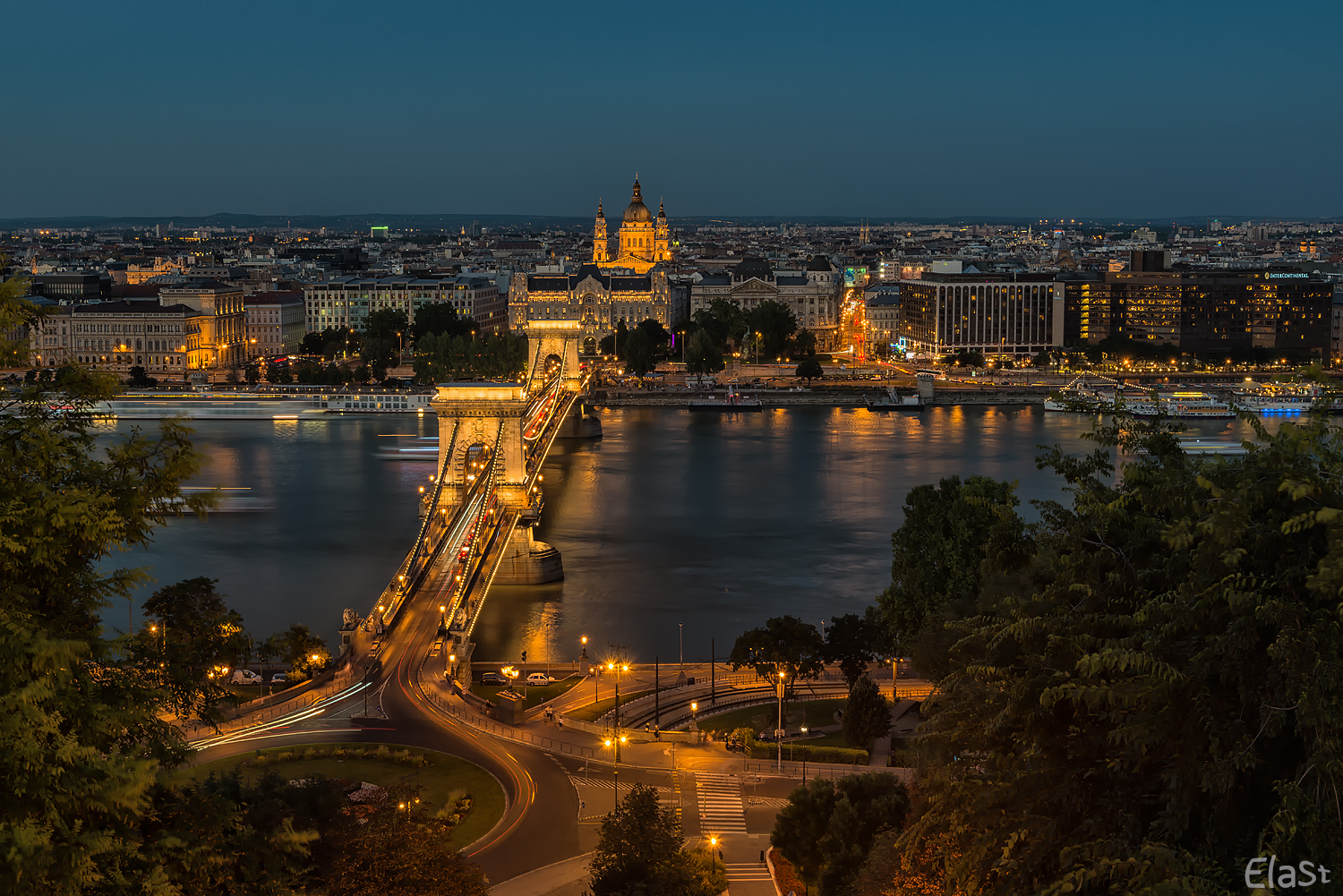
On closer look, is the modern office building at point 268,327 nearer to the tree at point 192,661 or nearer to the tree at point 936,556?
the tree at point 936,556

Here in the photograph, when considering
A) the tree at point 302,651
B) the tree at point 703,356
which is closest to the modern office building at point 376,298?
the tree at point 703,356

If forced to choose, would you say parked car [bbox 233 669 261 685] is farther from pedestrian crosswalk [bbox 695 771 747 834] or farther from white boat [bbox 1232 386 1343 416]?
white boat [bbox 1232 386 1343 416]

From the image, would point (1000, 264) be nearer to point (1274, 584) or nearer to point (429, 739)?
point (429, 739)

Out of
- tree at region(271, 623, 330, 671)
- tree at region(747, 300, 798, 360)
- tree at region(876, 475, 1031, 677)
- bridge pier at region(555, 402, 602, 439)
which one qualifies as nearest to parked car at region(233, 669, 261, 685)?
tree at region(271, 623, 330, 671)

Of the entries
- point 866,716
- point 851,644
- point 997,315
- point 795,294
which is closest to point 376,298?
point 795,294

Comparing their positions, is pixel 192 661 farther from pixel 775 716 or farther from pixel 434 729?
pixel 775 716

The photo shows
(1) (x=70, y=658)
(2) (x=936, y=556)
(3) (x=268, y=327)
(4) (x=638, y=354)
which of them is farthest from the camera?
(3) (x=268, y=327)

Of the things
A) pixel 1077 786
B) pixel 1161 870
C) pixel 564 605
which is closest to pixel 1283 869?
pixel 1161 870
